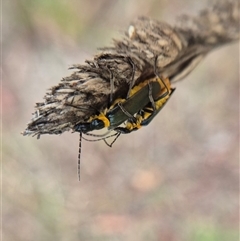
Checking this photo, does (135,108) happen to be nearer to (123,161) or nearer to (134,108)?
(134,108)

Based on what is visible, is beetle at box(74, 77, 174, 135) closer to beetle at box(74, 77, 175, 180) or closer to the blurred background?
beetle at box(74, 77, 175, 180)

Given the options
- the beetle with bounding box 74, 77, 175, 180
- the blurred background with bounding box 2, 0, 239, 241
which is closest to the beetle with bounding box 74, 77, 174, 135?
the beetle with bounding box 74, 77, 175, 180

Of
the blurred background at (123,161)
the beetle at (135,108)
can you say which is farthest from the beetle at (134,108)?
the blurred background at (123,161)

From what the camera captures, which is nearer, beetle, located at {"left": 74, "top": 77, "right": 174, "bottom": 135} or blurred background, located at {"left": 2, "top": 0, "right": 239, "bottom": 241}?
beetle, located at {"left": 74, "top": 77, "right": 174, "bottom": 135}

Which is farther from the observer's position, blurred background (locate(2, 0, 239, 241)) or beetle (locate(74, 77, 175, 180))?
blurred background (locate(2, 0, 239, 241))

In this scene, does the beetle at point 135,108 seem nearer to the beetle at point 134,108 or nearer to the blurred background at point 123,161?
the beetle at point 134,108

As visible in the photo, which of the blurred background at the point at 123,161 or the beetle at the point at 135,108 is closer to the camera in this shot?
the beetle at the point at 135,108

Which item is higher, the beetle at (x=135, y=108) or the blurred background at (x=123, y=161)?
the blurred background at (x=123, y=161)

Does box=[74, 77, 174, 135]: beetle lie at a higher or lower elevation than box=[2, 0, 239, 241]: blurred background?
lower

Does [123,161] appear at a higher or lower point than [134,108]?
higher

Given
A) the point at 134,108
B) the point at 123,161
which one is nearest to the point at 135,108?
the point at 134,108
